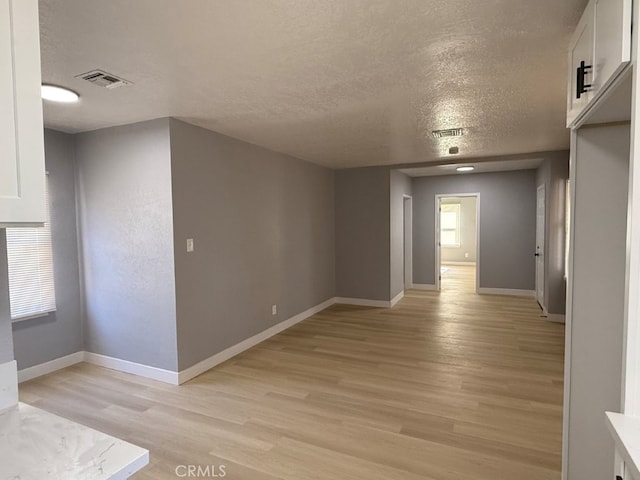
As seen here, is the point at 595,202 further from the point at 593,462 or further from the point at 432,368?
the point at 432,368

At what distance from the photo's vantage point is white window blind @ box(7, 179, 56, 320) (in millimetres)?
3150

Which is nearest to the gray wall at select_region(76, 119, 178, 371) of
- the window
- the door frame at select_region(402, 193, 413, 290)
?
the door frame at select_region(402, 193, 413, 290)

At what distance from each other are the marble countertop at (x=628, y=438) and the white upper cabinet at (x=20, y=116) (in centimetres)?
168

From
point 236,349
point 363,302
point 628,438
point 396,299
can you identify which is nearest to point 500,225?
point 396,299

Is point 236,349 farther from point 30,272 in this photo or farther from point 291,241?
point 30,272

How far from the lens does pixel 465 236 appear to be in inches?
442

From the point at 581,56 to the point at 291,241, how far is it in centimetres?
386

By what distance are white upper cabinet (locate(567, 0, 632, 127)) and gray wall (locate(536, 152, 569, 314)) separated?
3.87 m

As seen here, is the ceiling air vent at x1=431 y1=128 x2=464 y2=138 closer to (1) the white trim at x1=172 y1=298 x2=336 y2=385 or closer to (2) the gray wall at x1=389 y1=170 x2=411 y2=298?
(2) the gray wall at x1=389 y1=170 x2=411 y2=298

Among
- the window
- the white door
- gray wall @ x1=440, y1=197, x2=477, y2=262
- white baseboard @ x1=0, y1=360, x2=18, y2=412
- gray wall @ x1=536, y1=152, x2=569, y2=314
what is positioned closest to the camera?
white baseboard @ x1=0, y1=360, x2=18, y2=412

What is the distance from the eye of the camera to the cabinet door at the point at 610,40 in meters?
1.05

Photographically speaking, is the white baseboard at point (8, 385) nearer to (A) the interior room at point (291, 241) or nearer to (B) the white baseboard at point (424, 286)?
(A) the interior room at point (291, 241)

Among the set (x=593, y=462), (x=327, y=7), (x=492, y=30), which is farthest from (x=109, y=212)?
(x=593, y=462)

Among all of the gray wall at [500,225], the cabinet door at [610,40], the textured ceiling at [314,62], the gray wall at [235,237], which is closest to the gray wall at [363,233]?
the gray wall at [235,237]
